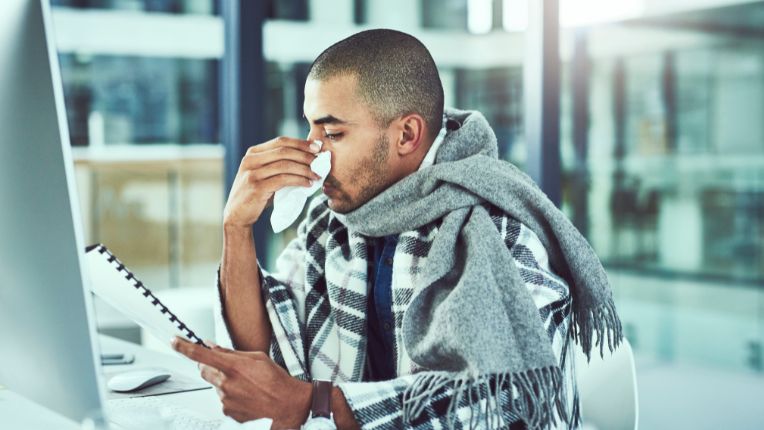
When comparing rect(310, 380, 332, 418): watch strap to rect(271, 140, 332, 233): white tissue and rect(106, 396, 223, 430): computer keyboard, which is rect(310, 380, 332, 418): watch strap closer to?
A: rect(106, 396, 223, 430): computer keyboard

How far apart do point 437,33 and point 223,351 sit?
2568 millimetres

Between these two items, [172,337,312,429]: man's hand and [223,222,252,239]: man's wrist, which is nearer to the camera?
[172,337,312,429]: man's hand

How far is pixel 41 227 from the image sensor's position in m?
0.75

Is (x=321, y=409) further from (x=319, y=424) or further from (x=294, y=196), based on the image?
(x=294, y=196)

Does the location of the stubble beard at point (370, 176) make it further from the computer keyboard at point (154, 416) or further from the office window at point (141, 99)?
the office window at point (141, 99)

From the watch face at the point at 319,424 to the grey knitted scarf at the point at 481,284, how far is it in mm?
105

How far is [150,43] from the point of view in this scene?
4051 millimetres

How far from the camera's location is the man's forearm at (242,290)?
4.67ft

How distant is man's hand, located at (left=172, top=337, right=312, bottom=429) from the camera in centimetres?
106

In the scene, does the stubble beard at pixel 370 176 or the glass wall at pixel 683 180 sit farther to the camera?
the glass wall at pixel 683 180

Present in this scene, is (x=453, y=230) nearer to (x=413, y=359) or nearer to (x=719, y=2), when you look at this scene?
(x=413, y=359)

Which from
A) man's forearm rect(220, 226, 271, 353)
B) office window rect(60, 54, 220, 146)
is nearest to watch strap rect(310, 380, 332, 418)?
man's forearm rect(220, 226, 271, 353)

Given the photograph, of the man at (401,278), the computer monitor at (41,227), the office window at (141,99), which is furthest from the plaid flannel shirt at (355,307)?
the office window at (141,99)

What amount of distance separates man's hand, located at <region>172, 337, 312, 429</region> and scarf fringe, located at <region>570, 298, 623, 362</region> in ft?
1.59
